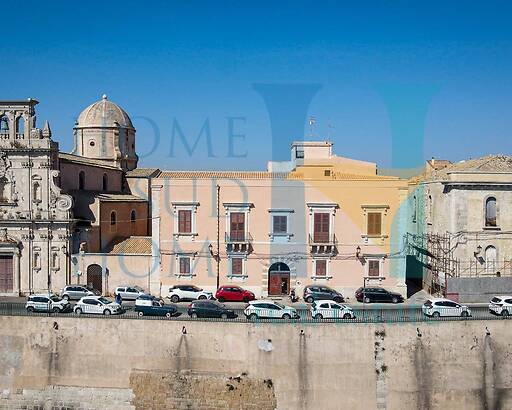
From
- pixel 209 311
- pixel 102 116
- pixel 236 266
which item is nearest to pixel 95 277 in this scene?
pixel 236 266

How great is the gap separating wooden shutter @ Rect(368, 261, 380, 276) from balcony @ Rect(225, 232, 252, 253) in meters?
6.91

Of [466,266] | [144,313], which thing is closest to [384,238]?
[466,266]

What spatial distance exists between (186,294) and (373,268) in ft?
35.1

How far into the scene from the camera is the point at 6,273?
119 feet

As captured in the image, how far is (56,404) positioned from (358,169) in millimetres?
26661

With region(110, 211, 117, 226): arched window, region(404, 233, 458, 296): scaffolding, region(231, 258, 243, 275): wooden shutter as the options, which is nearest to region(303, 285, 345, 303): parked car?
region(231, 258, 243, 275): wooden shutter

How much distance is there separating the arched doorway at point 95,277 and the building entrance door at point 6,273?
15.0ft

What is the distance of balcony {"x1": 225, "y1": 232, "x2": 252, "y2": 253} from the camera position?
34625 mm

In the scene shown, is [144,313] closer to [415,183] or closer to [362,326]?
[362,326]

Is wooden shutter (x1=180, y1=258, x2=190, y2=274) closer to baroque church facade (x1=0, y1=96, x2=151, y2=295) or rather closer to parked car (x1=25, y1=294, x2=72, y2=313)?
baroque church facade (x1=0, y1=96, x2=151, y2=295)

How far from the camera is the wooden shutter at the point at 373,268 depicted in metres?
34.8

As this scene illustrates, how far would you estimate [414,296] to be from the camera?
117ft

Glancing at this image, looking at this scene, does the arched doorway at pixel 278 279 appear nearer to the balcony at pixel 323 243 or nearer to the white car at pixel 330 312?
the balcony at pixel 323 243

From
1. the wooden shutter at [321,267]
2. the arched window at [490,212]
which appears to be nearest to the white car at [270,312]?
the wooden shutter at [321,267]
